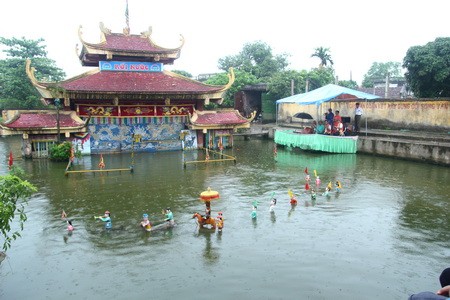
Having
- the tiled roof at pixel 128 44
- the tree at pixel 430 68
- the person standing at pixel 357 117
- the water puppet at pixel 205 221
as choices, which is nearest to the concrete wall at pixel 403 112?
the person standing at pixel 357 117

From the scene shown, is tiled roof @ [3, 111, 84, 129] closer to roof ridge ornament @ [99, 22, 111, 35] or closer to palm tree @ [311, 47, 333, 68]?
roof ridge ornament @ [99, 22, 111, 35]

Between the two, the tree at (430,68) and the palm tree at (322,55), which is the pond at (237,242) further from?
the palm tree at (322,55)

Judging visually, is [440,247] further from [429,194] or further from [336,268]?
[429,194]

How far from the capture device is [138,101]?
26.6 meters

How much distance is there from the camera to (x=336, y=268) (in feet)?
28.2

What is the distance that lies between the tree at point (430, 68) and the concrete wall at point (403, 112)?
1.68m

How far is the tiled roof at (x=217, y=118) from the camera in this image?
1074 inches

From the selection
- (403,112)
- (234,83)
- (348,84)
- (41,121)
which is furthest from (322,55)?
(41,121)

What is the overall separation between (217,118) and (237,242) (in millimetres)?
18669

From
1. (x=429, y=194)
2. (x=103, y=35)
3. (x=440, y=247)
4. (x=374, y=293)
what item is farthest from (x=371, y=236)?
(x=103, y=35)

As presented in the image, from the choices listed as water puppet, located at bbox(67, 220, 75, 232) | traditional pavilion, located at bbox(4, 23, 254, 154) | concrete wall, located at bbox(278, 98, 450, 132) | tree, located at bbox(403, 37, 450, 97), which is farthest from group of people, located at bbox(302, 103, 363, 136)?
water puppet, located at bbox(67, 220, 75, 232)

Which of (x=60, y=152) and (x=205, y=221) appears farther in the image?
(x=60, y=152)

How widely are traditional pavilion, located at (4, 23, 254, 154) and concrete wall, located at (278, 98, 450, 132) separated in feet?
32.0

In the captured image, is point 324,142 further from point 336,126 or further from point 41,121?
point 41,121
